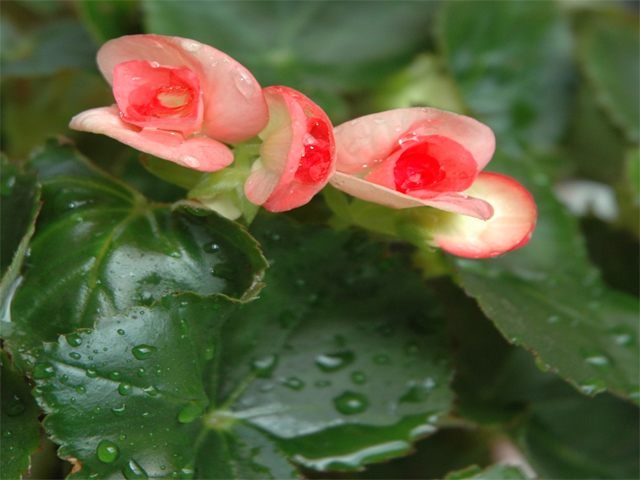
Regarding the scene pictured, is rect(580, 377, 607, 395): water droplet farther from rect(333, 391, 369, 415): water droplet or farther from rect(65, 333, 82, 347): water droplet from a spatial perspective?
rect(65, 333, 82, 347): water droplet

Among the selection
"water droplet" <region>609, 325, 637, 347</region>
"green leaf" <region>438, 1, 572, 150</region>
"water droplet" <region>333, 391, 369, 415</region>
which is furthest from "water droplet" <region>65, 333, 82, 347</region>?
"green leaf" <region>438, 1, 572, 150</region>

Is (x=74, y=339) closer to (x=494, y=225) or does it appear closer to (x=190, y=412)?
(x=190, y=412)

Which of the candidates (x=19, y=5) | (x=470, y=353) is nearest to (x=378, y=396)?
(x=470, y=353)

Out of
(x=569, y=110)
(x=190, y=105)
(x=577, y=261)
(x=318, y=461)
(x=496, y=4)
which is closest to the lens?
(x=190, y=105)

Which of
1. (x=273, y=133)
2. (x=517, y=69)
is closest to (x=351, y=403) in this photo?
(x=273, y=133)

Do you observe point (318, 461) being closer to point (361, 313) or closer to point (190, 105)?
point (361, 313)

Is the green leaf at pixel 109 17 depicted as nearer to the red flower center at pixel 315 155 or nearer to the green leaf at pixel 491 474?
the red flower center at pixel 315 155

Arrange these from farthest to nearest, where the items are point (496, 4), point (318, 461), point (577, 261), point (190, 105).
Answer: point (496, 4), point (577, 261), point (318, 461), point (190, 105)
